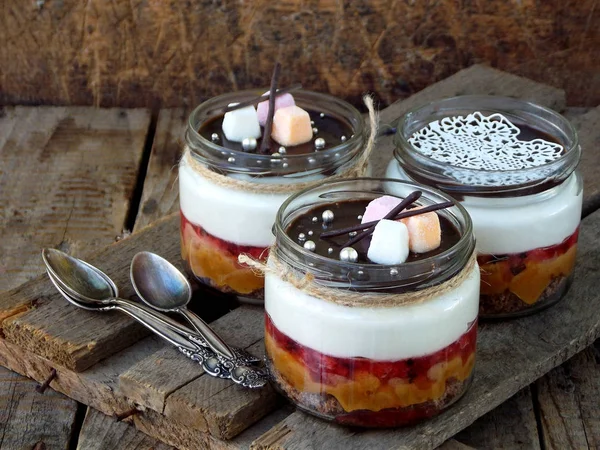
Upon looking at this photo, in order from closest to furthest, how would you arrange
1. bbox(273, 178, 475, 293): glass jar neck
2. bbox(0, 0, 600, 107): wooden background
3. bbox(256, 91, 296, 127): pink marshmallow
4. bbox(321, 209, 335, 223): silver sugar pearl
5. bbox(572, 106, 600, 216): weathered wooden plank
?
1. bbox(273, 178, 475, 293): glass jar neck
2. bbox(321, 209, 335, 223): silver sugar pearl
3. bbox(256, 91, 296, 127): pink marshmallow
4. bbox(572, 106, 600, 216): weathered wooden plank
5. bbox(0, 0, 600, 107): wooden background

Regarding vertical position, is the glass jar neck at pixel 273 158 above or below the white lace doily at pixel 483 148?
above

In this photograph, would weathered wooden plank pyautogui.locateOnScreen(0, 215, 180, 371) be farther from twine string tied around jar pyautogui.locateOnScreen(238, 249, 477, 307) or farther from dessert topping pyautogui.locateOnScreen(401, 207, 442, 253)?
dessert topping pyautogui.locateOnScreen(401, 207, 442, 253)

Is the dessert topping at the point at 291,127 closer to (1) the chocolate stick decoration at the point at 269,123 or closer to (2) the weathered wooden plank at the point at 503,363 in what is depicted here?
(1) the chocolate stick decoration at the point at 269,123

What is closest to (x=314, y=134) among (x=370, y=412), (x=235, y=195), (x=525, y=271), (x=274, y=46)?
(x=235, y=195)

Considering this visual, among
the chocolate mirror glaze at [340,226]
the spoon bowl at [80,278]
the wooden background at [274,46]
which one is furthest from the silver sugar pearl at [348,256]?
the wooden background at [274,46]

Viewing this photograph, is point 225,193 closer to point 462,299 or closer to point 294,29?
point 462,299

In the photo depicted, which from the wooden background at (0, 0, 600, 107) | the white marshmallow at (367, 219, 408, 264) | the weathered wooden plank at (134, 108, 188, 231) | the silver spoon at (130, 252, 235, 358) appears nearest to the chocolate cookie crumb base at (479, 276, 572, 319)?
the white marshmallow at (367, 219, 408, 264)

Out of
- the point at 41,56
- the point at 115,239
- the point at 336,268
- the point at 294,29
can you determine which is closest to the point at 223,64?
the point at 294,29
